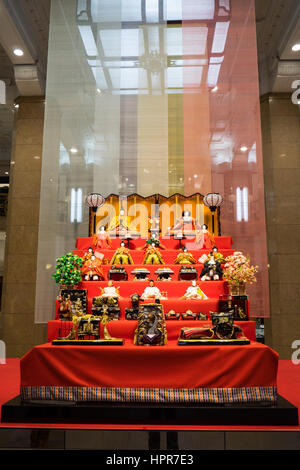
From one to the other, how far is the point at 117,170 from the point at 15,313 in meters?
3.22

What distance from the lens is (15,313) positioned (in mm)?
6598

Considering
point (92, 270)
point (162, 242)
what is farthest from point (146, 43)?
point (92, 270)

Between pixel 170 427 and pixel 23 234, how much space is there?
5174mm

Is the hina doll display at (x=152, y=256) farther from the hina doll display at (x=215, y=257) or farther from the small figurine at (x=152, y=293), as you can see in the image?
the small figurine at (x=152, y=293)

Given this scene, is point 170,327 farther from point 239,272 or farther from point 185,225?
point 185,225

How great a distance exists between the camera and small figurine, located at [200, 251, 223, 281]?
431 centimetres

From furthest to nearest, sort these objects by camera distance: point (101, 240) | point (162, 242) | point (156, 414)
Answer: point (162, 242) → point (101, 240) → point (156, 414)

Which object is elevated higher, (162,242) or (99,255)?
(162,242)

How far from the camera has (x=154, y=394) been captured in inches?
113

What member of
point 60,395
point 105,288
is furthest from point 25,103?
point 60,395

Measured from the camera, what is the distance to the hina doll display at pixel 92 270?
4344 mm

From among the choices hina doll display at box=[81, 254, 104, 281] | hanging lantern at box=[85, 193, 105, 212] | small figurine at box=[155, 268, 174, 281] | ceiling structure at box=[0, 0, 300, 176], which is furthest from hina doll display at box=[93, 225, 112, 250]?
ceiling structure at box=[0, 0, 300, 176]

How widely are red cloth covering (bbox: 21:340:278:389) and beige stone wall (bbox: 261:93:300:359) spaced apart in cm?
350

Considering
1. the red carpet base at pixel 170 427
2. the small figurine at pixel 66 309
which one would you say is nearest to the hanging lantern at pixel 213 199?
the red carpet base at pixel 170 427
